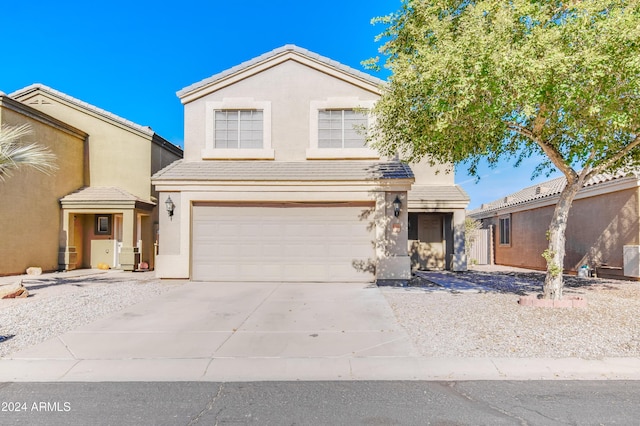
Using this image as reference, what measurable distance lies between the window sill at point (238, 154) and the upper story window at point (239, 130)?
0.25 meters

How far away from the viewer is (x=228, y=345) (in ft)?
18.3

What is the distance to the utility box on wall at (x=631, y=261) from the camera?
11619 millimetres

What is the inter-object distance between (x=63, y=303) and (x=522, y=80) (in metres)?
10.4

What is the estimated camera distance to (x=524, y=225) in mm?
18391

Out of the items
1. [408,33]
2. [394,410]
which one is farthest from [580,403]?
[408,33]

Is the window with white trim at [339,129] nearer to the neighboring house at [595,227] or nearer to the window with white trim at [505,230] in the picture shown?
the neighboring house at [595,227]

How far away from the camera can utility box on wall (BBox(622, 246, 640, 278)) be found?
11.6 meters

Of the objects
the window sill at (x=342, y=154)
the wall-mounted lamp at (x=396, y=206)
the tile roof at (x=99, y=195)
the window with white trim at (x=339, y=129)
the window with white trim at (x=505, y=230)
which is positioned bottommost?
the window with white trim at (x=505, y=230)

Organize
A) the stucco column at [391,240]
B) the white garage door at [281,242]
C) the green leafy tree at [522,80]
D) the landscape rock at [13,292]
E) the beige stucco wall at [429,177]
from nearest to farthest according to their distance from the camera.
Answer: the green leafy tree at [522,80] < the landscape rock at [13,292] < the stucco column at [391,240] < the white garage door at [281,242] < the beige stucco wall at [429,177]

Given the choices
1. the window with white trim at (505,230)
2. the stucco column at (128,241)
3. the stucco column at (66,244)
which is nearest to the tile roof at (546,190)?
the window with white trim at (505,230)

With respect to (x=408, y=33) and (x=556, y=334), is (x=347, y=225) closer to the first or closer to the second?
(x=408, y=33)

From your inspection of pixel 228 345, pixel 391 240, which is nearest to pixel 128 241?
pixel 391 240

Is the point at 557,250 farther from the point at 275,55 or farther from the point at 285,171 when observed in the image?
the point at 275,55

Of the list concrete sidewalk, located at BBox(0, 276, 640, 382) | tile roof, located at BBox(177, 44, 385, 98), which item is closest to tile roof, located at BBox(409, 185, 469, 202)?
tile roof, located at BBox(177, 44, 385, 98)
